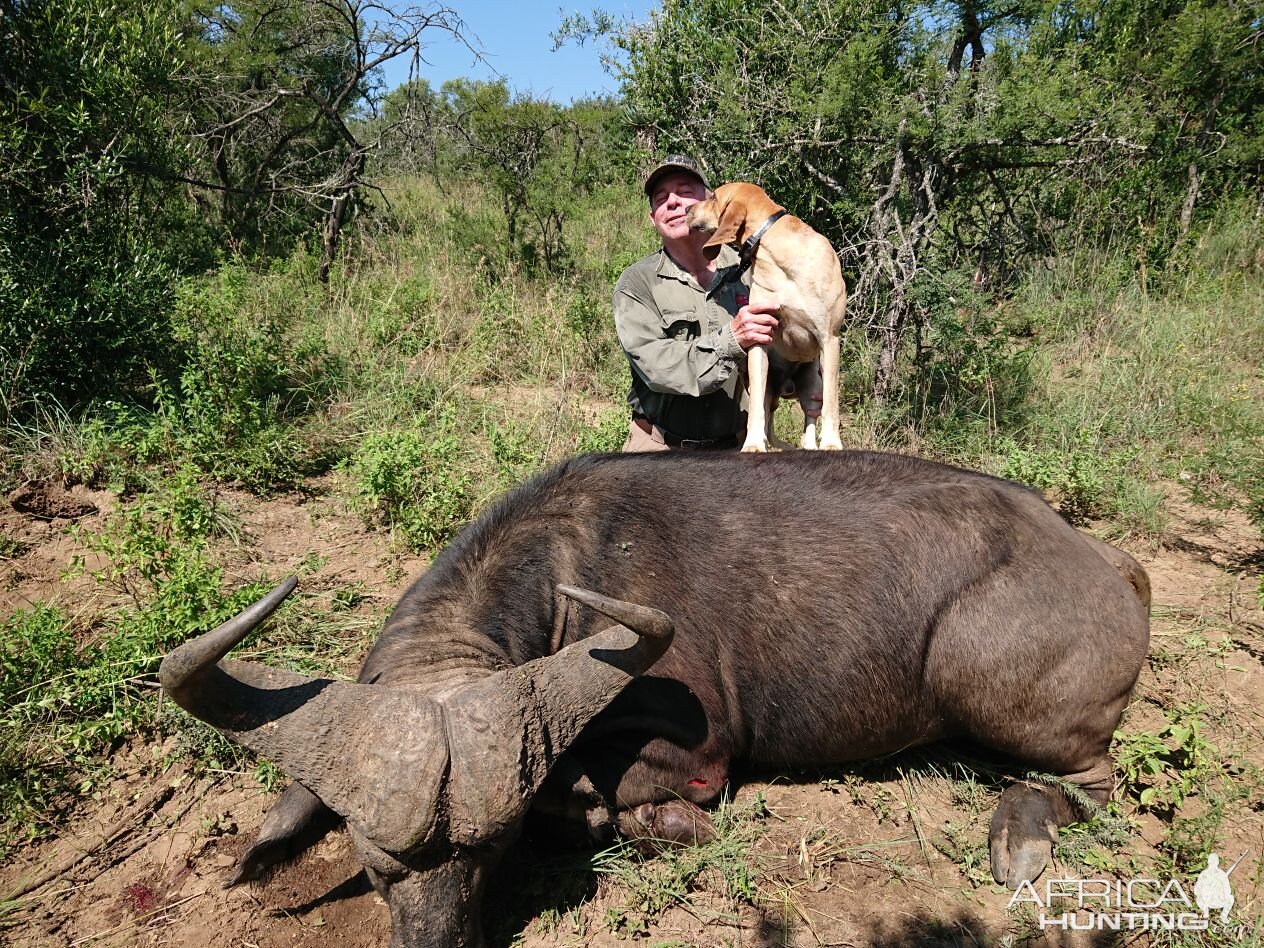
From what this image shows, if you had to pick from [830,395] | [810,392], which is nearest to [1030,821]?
[830,395]

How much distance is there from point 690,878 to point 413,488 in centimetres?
294

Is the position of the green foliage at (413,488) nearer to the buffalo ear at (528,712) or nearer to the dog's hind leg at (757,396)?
the dog's hind leg at (757,396)

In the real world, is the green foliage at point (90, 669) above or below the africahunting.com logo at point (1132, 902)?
above

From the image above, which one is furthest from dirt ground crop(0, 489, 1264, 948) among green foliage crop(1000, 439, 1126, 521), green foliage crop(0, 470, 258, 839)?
green foliage crop(1000, 439, 1126, 521)

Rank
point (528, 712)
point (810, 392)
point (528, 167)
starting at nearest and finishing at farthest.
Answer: point (528, 712) < point (810, 392) < point (528, 167)

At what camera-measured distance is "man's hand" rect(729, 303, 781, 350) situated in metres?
3.78

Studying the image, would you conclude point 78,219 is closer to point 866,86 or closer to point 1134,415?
point 866,86

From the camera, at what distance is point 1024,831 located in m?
2.99

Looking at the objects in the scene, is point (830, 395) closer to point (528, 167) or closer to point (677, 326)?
point (677, 326)

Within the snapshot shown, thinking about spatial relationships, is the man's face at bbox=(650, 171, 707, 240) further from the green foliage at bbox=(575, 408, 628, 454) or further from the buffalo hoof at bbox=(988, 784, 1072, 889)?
the buffalo hoof at bbox=(988, 784, 1072, 889)

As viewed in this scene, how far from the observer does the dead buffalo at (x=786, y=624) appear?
2.90 metres

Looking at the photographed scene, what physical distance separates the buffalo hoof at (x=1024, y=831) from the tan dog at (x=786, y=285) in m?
1.67

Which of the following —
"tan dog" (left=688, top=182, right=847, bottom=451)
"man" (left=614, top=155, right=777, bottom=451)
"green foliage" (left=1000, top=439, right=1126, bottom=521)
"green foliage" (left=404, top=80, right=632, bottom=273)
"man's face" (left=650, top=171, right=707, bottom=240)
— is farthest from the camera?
"green foliage" (left=404, top=80, right=632, bottom=273)

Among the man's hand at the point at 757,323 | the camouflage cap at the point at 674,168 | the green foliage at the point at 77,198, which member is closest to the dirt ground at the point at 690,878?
the man's hand at the point at 757,323
